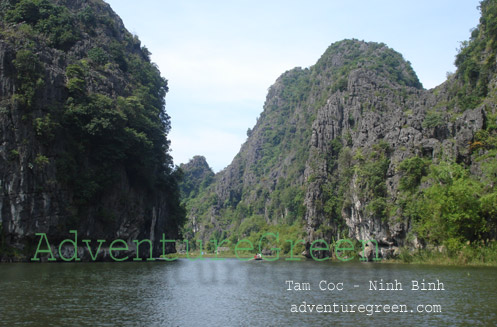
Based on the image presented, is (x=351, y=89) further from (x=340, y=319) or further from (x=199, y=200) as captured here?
(x=199, y=200)

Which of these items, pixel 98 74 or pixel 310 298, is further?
pixel 98 74

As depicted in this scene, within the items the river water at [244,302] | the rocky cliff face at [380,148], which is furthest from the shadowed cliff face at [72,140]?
the rocky cliff face at [380,148]

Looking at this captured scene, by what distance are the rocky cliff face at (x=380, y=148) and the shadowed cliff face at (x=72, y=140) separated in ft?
94.9

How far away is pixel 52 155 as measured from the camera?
50406 mm

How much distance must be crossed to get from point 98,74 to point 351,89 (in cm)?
5663

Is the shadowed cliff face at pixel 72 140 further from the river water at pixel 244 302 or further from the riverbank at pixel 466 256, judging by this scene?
the riverbank at pixel 466 256

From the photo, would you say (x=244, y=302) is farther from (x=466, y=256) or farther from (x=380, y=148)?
(x=380, y=148)

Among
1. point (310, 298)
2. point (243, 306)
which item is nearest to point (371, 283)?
point (310, 298)

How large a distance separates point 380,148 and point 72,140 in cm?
4316

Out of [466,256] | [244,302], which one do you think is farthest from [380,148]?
[244,302]

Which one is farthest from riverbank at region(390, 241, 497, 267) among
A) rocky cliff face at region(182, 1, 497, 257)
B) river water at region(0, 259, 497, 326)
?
river water at region(0, 259, 497, 326)

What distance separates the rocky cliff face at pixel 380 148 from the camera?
5497 cm

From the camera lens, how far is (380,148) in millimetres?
68938

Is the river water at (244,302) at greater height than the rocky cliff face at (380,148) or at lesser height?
lesser
